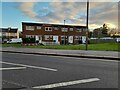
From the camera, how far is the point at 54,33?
76250 millimetres

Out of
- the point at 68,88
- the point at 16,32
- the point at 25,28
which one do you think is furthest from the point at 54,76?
the point at 16,32

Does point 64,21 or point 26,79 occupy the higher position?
point 64,21

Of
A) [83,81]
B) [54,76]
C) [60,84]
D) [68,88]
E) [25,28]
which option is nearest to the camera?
[68,88]

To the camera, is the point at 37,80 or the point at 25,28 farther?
the point at 25,28

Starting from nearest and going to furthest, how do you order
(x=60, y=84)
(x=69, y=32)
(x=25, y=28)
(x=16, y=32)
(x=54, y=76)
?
(x=60, y=84), (x=54, y=76), (x=25, y=28), (x=69, y=32), (x=16, y=32)

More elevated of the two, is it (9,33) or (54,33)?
(9,33)

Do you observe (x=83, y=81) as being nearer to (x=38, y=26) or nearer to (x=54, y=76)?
(x=54, y=76)

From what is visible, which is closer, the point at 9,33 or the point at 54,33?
the point at 54,33

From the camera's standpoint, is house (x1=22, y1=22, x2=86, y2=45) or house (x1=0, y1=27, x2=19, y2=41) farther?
house (x1=0, y1=27, x2=19, y2=41)

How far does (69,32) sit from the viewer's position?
79.1m

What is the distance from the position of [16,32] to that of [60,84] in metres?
109

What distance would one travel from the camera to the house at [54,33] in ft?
238

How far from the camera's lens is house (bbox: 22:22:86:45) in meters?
72.4

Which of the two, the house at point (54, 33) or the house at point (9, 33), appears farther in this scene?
the house at point (9, 33)
